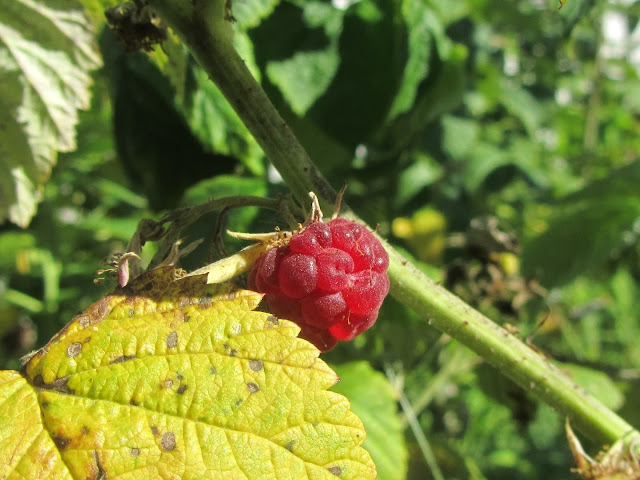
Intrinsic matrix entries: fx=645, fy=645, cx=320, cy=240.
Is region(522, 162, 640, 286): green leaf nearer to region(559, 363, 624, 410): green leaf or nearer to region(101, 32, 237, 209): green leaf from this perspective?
region(559, 363, 624, 410): green leaf

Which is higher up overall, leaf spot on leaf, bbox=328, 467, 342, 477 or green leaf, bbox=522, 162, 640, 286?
leaf spot on leaf, bbox=328, 467, 342, 477

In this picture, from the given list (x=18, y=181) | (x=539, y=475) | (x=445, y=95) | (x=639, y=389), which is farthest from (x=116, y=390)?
(x=539, y=475)

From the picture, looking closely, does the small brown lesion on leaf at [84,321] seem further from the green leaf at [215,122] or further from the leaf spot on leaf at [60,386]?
the green leaf at [215,122]

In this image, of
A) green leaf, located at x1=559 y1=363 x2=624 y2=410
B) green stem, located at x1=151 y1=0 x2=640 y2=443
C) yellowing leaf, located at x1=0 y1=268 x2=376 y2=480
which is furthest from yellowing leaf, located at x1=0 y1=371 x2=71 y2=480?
green leaf, located at x1=559 y1=363 x2=624 y2=410

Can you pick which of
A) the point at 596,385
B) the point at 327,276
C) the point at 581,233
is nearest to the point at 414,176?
the point at 581,233

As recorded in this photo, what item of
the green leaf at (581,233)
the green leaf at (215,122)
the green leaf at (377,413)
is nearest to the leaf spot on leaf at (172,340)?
the green leaf at (215,122)

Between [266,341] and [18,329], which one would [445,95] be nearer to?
[266,341]

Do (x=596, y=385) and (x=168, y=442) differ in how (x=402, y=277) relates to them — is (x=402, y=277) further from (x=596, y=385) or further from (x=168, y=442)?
(x=596, y=385)
